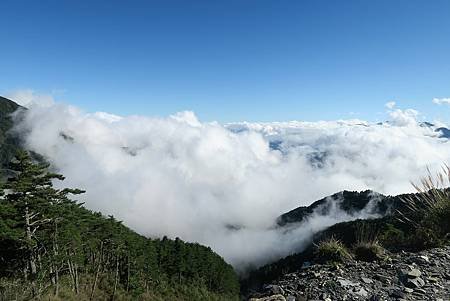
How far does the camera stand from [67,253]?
144 feet

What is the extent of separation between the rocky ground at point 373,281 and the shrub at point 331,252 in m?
0.32

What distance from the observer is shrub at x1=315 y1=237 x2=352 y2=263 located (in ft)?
31.4

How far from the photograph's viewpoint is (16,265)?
44.6 m

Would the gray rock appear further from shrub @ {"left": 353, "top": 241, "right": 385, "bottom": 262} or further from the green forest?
the green forest

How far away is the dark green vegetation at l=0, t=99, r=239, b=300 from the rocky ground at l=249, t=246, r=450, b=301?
1111 centimetres

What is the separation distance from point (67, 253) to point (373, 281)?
43.5 metres

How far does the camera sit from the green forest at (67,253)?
32.9 meters

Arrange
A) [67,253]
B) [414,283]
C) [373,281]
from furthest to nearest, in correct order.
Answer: [67,253]
[373,281]
[414,283]

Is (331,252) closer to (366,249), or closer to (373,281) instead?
(366,249)

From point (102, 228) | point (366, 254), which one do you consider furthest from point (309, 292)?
point (102, 228)

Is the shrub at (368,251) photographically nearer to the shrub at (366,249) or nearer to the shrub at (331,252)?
the shrub at (366,249)

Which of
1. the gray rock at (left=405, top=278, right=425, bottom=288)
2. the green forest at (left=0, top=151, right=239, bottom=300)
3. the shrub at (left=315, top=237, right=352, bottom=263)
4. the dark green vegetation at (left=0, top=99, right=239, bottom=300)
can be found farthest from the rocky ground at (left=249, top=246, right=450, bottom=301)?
the green forest at (left=0, top=151, right=239, bottom=300)

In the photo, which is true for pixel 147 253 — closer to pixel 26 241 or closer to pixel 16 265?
pixel 16 265

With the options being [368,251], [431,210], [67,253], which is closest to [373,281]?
[368,251]
